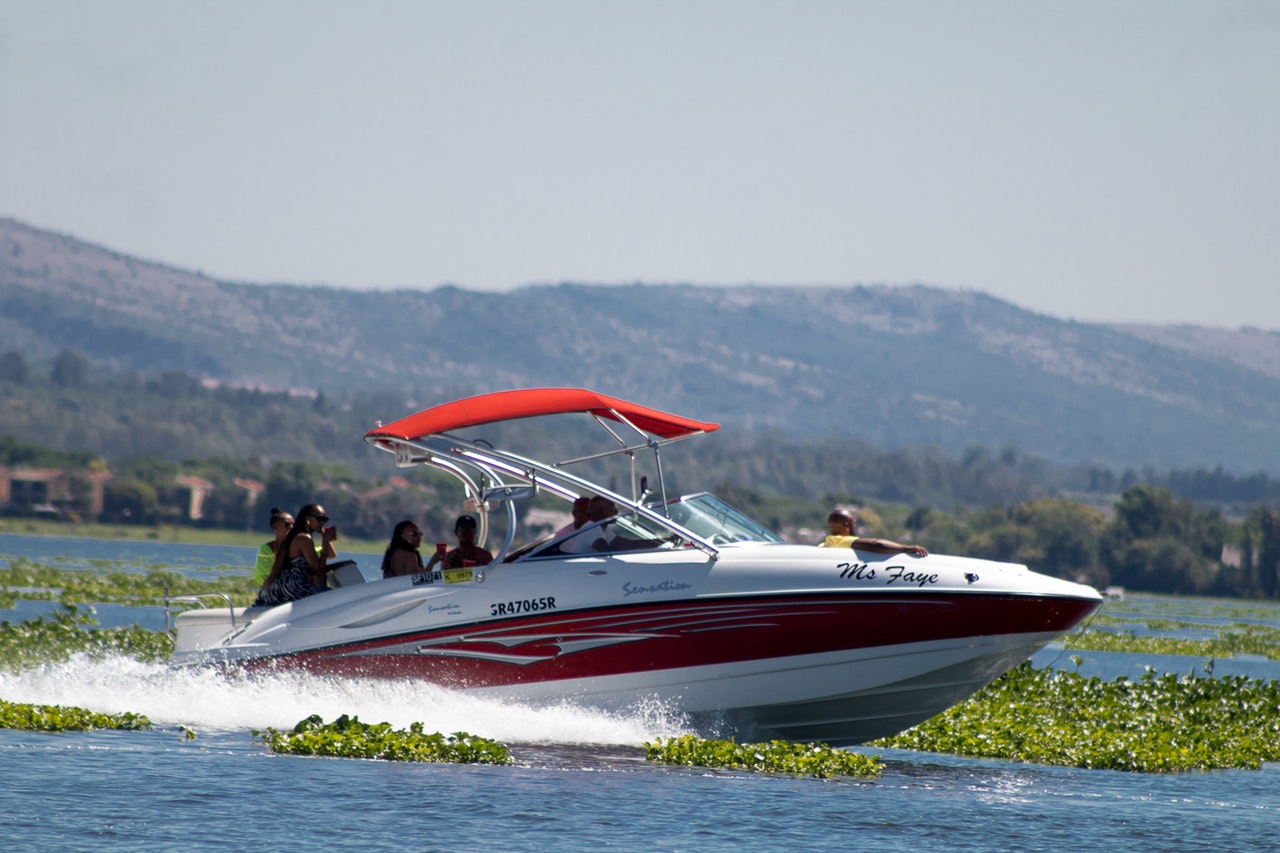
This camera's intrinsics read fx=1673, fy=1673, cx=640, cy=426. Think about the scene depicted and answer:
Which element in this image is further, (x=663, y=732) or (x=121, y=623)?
(x=121, y=623)

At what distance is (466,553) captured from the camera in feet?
49.6

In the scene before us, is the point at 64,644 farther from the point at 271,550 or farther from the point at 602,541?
the point at 602,541

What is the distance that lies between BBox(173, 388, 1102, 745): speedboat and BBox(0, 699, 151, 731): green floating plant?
1740 mm

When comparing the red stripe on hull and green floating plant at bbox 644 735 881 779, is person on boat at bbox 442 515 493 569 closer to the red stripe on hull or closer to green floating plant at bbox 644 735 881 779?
the red stripe on hull

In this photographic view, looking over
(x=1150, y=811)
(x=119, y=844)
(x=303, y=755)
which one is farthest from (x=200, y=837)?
(x=1150, y=811)

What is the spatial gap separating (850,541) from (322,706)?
16.6 ft

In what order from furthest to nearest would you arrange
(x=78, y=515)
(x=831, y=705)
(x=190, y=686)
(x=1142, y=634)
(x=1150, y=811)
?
1. (x=78, y=515)
2. (x=1142, y=634)
3. (x=190, y=686)
4. (x=831, y=705)
5. (x=1150, y=811)

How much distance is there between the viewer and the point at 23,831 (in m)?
10.6

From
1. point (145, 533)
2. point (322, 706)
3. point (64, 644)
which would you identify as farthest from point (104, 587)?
point (145, 533)

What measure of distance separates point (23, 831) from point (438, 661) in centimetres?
475

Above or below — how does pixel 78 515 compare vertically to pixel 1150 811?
above

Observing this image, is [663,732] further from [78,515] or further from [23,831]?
[78,515]

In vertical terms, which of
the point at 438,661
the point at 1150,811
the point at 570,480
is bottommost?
the point at 1150,811

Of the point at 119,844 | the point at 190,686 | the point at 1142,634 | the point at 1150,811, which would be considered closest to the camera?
the point at 119,844
